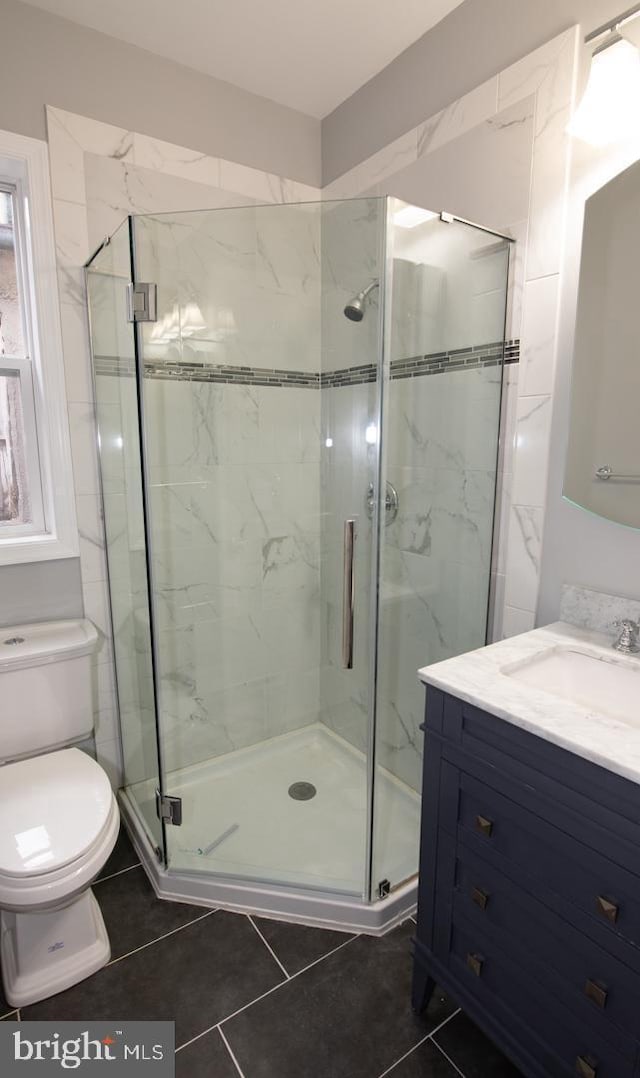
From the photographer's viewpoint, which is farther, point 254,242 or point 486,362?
point 254,242

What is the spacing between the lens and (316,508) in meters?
2.27

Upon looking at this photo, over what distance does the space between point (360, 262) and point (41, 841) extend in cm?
185

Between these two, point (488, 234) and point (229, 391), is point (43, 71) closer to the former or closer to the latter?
point (229, 391)

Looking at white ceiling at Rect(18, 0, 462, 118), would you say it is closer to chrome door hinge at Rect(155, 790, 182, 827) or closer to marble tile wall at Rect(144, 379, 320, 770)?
marble tile wall at Rect(144, 379, 320, 770)

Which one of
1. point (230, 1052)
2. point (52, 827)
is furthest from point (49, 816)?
point (230, 1052)

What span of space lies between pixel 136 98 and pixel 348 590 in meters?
1.79

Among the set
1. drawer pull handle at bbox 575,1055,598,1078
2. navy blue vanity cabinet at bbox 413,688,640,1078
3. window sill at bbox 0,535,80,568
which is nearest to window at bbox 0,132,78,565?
window sill at bbox 0,535,80,568

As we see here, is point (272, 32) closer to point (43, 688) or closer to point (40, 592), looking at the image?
point (40, 592)

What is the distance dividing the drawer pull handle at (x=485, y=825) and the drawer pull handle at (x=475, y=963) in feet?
0.99

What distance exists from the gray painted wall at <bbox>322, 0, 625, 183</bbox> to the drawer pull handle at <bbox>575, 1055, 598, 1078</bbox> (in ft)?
7.27

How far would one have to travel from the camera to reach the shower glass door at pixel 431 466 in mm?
1615

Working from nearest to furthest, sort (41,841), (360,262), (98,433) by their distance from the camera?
1. (41,841)
2. (360,262)
3. (98,433)

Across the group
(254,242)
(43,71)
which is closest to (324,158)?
(254,242)

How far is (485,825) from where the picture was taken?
1.12 meters
